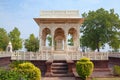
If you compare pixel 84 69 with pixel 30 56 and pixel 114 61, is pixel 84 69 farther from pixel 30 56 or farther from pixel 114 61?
pixel 114 61

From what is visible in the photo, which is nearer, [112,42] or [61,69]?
[61,69]

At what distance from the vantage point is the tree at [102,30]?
42656 mm

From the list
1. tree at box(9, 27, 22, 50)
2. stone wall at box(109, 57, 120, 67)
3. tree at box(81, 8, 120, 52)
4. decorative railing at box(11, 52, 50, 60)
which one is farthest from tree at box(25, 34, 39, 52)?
decorative railing at box(11, 52, 50, 60)

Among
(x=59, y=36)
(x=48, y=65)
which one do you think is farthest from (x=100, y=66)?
(x=59, y=36)

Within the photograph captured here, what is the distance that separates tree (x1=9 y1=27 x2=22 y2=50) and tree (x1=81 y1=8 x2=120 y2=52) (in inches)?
644

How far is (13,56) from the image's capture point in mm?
20406

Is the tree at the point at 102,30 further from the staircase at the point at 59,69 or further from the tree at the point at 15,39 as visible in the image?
the staircase at the point at 59,69

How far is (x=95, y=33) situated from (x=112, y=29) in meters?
3.30

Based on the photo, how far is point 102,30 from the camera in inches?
1676

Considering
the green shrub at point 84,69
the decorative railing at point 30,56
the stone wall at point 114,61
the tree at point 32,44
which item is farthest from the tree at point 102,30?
the green shrub at point 84,69

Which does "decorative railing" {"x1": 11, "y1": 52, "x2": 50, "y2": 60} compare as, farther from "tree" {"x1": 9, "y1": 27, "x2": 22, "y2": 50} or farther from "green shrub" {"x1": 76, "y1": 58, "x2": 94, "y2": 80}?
"tree" {"x1": 9, "y1": 27, "x2": 22, "y2": 50}

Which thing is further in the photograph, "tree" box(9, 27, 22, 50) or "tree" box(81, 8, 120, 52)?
"tree" box(9, 27, 22, 50)

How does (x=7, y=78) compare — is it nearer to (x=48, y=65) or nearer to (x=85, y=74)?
(x=85, y=74)

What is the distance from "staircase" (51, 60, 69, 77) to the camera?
54.3ft
